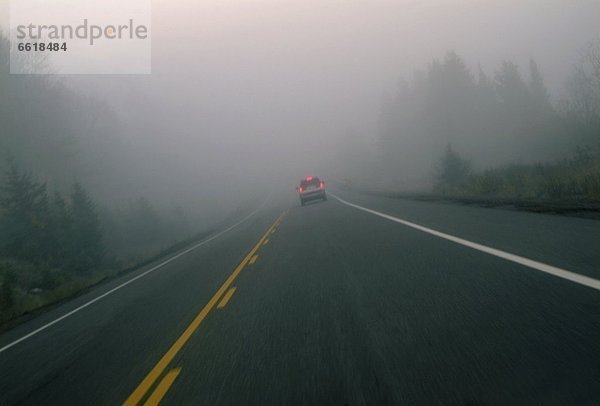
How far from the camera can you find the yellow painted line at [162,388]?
3.16 metres

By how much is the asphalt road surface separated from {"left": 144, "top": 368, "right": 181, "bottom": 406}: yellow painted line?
0.01m

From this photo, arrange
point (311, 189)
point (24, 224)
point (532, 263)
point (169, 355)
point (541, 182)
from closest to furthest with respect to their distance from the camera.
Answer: point (169, 355) → point (532, 263) → point (541, 182) → point (24, 224) → point (311, 189)

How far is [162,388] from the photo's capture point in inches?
133

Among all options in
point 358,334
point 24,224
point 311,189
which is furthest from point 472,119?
point 358,334

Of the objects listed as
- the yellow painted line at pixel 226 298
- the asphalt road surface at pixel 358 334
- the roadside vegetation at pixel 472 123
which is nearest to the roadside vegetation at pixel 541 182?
the roadside vegetation at pixel 472 123

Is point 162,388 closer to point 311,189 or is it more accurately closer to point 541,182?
point 541,182

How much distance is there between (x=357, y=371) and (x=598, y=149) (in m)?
19.8

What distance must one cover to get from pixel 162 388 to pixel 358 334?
6.32ft

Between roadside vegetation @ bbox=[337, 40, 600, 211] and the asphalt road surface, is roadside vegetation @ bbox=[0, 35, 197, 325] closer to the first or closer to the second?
the asphalt road surface

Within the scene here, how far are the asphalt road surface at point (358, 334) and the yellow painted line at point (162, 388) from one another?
14 millimetres

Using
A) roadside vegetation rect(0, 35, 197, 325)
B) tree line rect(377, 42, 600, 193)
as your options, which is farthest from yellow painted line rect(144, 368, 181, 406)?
tree line rect(377, 42, 600, 193)

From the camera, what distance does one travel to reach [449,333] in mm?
3434

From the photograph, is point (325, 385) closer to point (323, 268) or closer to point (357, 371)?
point (357, 371)

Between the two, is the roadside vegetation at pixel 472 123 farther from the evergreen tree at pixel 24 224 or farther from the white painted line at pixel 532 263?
the evergreen tree at pixel 24 224
